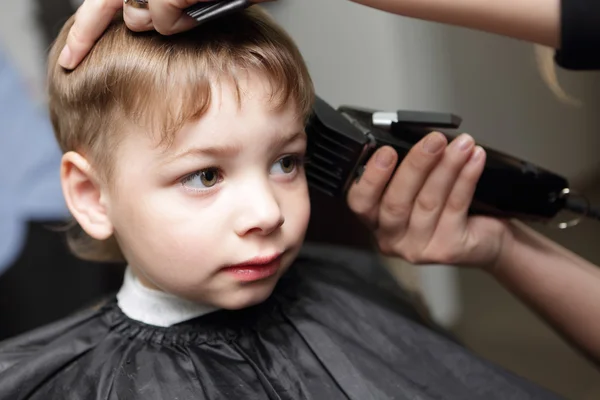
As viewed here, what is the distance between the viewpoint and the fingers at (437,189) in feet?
2.79

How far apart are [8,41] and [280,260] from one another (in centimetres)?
81

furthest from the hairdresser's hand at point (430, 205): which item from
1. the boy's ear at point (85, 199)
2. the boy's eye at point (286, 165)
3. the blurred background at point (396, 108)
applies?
the blurred background at point (396, 108)

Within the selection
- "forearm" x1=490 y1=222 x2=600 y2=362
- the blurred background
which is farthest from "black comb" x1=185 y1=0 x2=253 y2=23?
the blurred background

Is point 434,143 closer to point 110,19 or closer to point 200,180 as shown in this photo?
point 200,180

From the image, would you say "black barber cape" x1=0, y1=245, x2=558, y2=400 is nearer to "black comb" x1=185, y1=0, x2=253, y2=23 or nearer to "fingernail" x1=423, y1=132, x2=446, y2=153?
"fingernail" x1=423, y1=132, x2=446, y2=153

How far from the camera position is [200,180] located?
747 mm

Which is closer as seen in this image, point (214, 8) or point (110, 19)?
point (214, 8)

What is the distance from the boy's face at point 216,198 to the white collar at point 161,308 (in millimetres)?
62

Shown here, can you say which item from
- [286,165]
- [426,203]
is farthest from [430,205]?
[286,165]

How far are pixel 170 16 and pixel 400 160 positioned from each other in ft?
1.11

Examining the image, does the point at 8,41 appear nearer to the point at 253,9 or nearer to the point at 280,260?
the point at 253,9

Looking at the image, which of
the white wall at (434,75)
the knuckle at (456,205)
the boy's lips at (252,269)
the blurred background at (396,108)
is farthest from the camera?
the white wall at (434,75)

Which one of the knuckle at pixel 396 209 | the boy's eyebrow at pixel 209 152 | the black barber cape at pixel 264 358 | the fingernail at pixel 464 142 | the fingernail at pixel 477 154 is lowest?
the black barber cape at pixel 264 358

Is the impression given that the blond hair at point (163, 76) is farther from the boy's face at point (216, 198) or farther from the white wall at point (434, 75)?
the white wall at point (434, 75)
